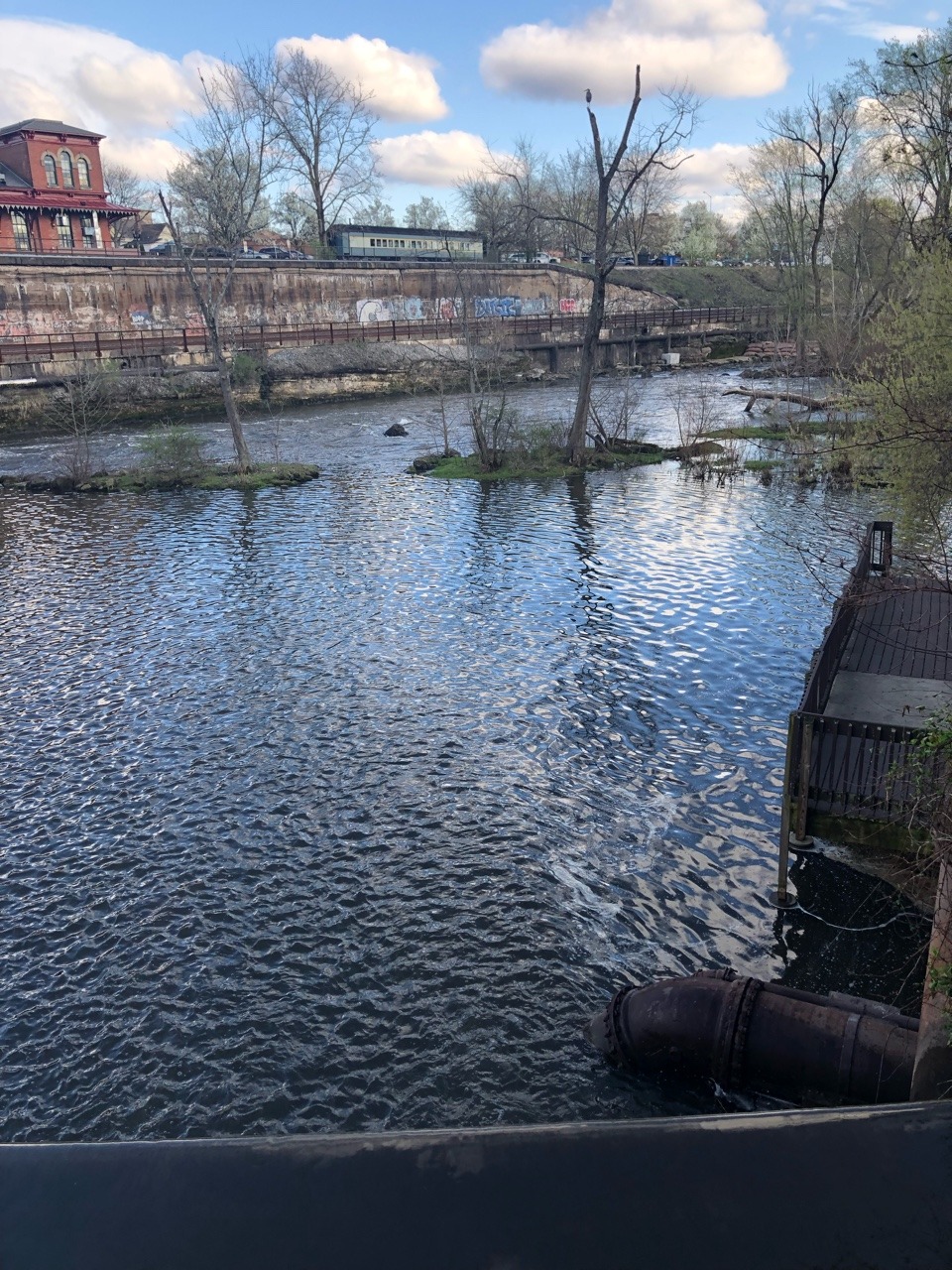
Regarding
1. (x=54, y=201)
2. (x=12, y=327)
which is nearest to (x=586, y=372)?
(x=12, y=327)

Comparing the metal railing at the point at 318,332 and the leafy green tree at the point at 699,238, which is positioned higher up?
the leafy green tree at the point at 699,238

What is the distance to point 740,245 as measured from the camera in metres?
113

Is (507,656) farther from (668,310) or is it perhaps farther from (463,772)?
(668,310)

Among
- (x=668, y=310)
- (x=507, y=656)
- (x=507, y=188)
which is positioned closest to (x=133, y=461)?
(x=507, y=656)

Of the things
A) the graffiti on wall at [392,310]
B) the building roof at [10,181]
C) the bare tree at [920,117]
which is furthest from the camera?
the graffiti on wall at [392,310]

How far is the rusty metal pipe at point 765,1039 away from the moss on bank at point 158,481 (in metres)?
24.9

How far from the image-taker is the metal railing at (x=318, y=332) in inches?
1906

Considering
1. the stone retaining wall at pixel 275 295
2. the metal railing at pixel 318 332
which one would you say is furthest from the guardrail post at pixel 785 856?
the stone retaining wall at pixel 275 295

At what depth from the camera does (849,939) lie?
8141 mm

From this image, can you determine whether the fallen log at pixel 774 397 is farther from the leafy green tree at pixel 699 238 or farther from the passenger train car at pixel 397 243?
the leafy green tree at pixel 699 238

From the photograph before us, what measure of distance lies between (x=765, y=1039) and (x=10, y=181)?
76.7 metres

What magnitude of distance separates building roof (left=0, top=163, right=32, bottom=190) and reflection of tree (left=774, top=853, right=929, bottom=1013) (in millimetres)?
73673

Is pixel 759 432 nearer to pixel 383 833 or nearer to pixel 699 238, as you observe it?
pixel 383 833

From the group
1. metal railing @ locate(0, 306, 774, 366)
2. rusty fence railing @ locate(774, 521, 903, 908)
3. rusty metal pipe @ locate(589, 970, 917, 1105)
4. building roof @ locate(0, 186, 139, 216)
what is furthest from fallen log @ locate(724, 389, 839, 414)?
building roof @ locate(0, 186, 139, 216)
